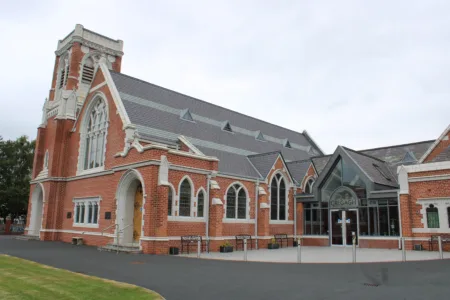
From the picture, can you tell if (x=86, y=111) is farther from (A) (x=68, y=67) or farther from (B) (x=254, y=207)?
(B) (x=254, y=207)

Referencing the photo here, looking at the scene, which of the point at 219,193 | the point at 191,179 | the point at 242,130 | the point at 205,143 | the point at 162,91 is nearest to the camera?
the point at 191,179

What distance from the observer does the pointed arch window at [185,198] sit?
66.7ft

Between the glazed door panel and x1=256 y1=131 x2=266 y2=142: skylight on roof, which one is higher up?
x1=256 y1=131 x2=266 y2=142: skylight on roof

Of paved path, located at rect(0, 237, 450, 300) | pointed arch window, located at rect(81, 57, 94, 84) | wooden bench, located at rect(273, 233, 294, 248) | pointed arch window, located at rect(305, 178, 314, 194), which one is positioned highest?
pointed arch window, located at rect(81, 57, 94, 84)

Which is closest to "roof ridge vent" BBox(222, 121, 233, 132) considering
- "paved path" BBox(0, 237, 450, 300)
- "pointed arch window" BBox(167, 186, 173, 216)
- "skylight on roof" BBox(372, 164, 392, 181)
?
"skylight on roof" BBox(372, 164, 392, 181)

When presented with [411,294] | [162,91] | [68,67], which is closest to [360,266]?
[411,294]

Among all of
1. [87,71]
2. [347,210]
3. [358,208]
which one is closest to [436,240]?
[358,208]

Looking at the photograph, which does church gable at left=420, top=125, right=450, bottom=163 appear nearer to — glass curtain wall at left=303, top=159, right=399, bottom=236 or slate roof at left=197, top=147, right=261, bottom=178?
glass curtain wall at left=303, top=159, right=399, bottom=236

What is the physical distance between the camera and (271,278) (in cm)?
1095

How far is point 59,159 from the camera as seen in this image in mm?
28406

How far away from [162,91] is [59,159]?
930 cm

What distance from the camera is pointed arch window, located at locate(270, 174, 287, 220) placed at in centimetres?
2653

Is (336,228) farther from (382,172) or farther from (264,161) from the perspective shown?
(264,161)

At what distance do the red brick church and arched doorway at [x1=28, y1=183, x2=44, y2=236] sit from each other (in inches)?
3.4
